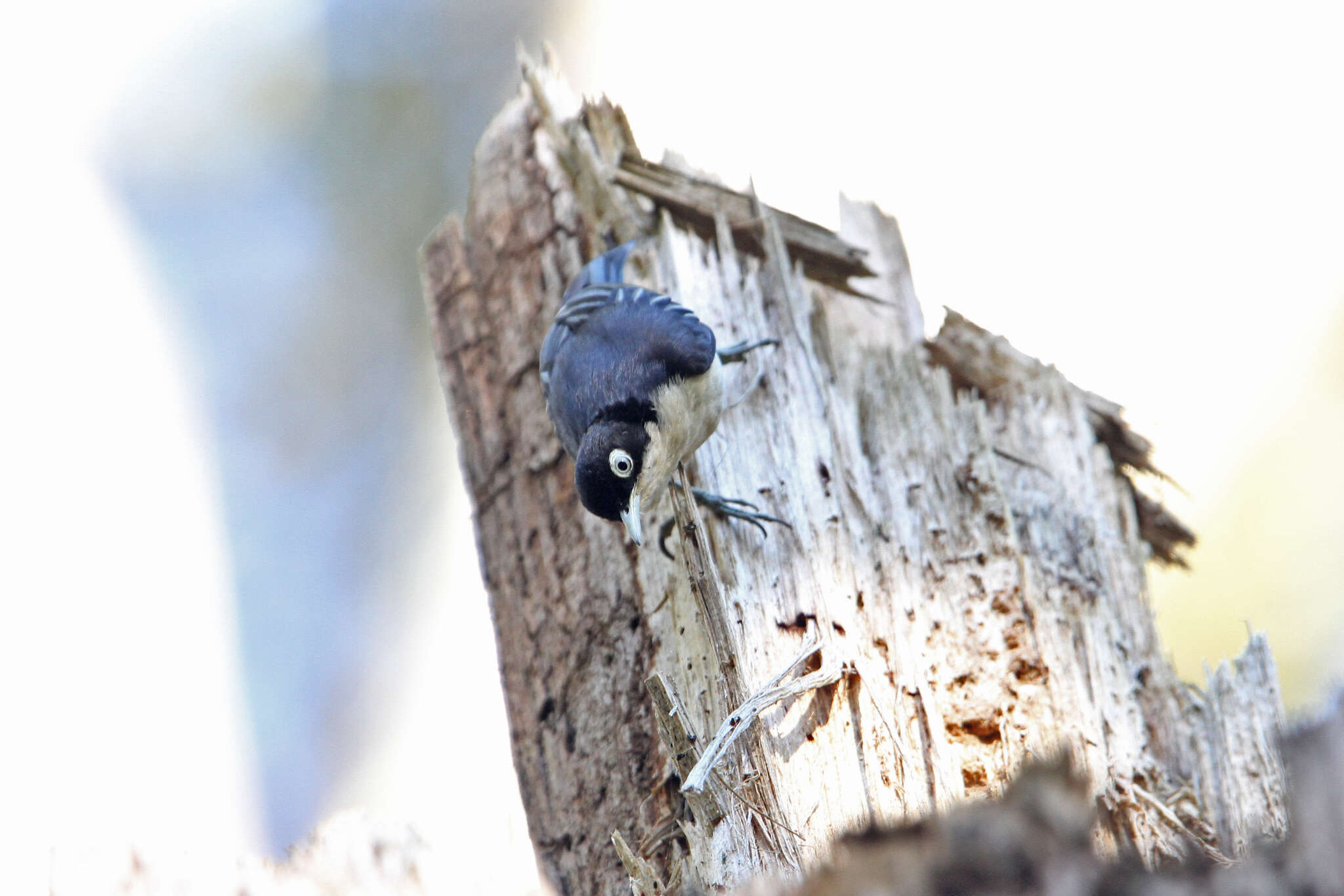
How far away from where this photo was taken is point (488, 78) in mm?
7062

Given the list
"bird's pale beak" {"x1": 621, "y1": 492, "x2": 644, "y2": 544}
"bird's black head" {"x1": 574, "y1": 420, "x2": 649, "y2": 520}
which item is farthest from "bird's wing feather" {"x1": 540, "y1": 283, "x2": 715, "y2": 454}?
"bird's pale beak" {"x1": 621, "y1": 492, "x2": 644, "y2": 544}

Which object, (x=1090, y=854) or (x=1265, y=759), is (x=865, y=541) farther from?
(x=1090, y=854)

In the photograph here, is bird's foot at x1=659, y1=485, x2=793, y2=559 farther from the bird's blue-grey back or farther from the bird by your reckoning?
the bird's blue-grey back

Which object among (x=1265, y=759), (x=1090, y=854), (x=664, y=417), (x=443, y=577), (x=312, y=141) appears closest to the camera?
(x=1090, y=854)

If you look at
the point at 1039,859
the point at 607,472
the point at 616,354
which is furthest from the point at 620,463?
the point at 1039,859

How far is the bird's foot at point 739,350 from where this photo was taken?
3088 millimetres

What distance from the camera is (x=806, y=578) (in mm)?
2512

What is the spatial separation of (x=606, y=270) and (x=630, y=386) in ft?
1.36

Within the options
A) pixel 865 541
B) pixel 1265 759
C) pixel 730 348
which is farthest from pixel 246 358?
pixel 1265 759

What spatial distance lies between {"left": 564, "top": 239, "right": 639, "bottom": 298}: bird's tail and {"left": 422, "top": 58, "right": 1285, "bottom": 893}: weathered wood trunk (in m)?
0.10

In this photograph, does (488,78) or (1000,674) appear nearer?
(1000,674)

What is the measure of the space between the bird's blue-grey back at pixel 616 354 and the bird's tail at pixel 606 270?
0.18 feet

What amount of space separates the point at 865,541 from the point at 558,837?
1.04 m

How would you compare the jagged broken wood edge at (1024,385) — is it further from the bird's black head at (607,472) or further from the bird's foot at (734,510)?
the bird's black head at (607,472)
